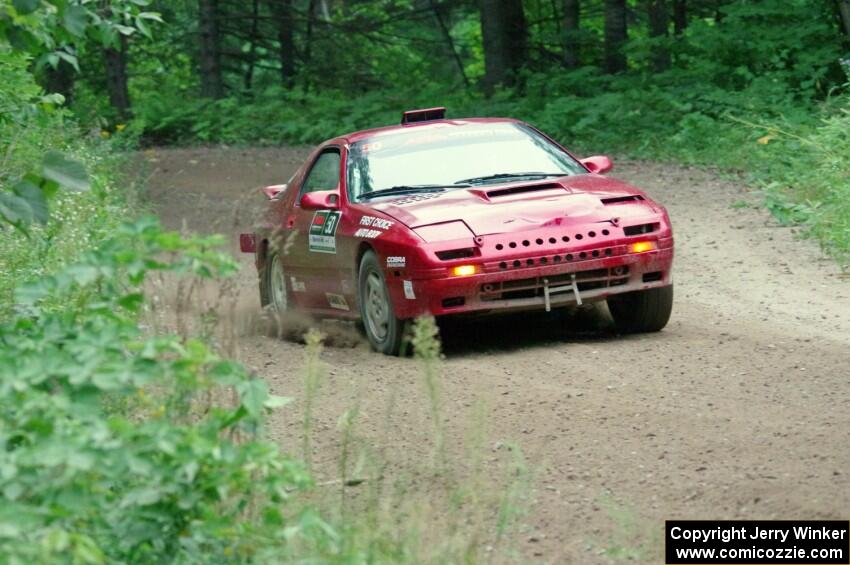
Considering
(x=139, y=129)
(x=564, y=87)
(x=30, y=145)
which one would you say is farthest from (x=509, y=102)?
(x=30, y=145)

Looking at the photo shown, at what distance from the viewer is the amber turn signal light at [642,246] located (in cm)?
921

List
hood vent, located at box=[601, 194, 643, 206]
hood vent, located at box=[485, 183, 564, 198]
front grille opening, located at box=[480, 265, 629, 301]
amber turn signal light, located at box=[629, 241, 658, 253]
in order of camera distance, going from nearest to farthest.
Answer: front grille opening, located at box=[480, 265, 629, 301] → amber turn signal light, located at box=[629, 241, 658, 253] → hood vent, located at box=[601, 194, 643, 206] → hood vent, located at box=[485, 183, 564, 198]

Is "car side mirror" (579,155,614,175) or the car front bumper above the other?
"car side mirror" (579,155,614,175)

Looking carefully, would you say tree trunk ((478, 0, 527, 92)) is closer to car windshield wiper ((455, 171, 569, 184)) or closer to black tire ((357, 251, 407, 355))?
car windshield wiper ((455, 171, 569, 184))

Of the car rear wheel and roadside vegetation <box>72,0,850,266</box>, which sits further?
roadside vegetation <box>72,0,850,266</box>

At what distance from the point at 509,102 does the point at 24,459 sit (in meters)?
24.5

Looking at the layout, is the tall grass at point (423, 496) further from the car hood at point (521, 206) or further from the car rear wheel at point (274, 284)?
the car rear wheel at point (274, 284)

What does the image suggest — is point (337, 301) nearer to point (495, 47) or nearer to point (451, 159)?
point (451, 159)

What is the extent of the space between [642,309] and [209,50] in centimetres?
2702

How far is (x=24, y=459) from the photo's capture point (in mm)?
3639

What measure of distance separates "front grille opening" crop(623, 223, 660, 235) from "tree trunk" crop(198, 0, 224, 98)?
87.3 ft

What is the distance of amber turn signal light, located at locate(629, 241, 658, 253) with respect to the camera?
921 centimetres

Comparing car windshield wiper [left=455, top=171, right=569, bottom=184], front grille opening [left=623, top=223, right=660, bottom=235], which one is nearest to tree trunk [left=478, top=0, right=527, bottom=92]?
car windshield wiper [left=455, top=171, right=569, bottom=184]

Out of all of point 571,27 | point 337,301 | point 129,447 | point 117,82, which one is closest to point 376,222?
point 337,301
